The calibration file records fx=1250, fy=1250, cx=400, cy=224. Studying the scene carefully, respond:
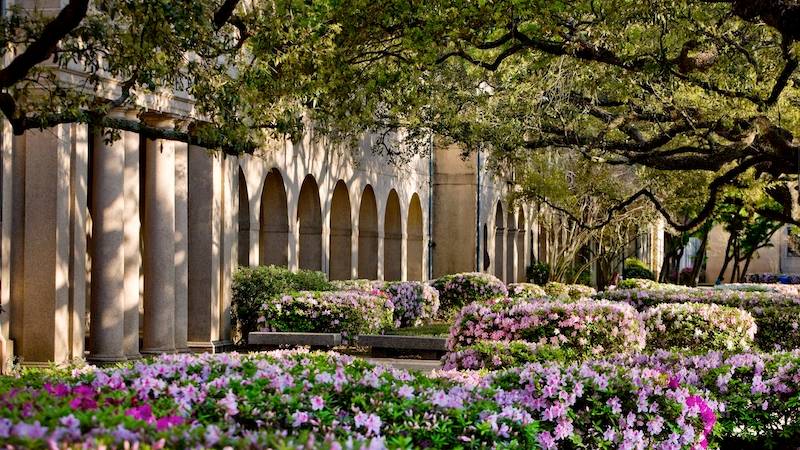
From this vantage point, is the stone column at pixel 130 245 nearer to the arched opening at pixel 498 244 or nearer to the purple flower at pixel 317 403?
the purple flower at pixel 317 403

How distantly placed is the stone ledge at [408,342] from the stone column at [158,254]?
3174 mm

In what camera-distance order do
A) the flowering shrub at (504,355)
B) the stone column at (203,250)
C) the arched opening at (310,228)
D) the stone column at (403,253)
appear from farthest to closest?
the stone column at (403,253) < the arched opening at (310,228) < the stone column at (203,250) < the flowering shrub at (504,355)

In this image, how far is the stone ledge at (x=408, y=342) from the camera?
752 inches

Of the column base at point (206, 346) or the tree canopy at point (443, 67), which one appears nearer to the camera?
the tree canopy at point (443, 67)

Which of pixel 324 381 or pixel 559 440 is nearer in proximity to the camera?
pixel 324 381

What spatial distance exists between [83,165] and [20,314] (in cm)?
205

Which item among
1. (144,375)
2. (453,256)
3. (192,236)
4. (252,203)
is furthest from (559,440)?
(453,256)

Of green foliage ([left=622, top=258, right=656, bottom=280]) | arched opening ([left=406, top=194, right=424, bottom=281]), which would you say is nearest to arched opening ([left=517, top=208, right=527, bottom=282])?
green foliage ([left=622, top=258, right=656, bottom=280])

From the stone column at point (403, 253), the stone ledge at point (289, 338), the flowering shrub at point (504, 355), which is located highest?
the stone column at point (403, 253)

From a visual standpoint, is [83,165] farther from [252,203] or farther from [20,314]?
[252,203]

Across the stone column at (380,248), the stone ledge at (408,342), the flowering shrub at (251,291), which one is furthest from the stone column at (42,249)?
the stone column at (380,248)

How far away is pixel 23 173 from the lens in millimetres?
15492

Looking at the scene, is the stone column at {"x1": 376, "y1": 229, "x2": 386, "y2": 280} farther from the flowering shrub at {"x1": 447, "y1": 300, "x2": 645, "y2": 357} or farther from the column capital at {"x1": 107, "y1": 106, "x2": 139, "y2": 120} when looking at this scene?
the flowering shrub at {"x1": 447, "y1": 300, "x2": 645, "y2": 357}

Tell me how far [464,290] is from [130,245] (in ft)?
41.2
